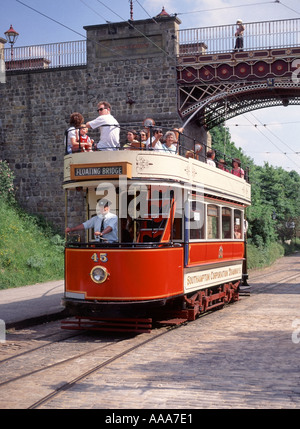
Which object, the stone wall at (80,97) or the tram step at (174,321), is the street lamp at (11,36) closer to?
the stone wall at (80,97)

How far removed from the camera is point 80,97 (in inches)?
1161

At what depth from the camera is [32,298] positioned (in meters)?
16.1

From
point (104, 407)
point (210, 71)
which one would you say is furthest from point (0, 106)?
point (104, 407)

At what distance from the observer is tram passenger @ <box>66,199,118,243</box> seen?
1097 centimetres

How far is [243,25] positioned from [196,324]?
17709 millimetres

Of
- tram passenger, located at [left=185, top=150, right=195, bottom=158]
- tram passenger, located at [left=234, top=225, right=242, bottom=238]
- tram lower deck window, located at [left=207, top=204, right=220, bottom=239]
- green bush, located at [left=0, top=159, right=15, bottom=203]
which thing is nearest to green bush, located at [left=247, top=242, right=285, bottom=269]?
green bush, located at [left=0, top=159, right=15, bottom=203]

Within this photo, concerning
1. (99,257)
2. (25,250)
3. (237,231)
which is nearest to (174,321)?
(99,257)

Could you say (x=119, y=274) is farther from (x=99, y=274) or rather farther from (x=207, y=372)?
(x=207, y=372)

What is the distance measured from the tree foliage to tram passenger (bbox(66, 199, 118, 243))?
2563 cm

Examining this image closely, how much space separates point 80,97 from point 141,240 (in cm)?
1894

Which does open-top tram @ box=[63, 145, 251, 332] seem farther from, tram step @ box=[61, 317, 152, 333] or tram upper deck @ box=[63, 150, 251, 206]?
tram step @ box=[61, 317, 152, 333]

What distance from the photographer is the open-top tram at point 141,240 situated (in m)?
10.6

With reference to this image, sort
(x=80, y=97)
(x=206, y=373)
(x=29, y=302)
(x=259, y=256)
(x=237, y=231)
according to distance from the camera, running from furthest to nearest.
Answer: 1. (x=259, y=256)
2. (x=80, y=97)
3. (x=237, y=231)
4. (x=29, y=302)
5. (x=206, y=373)
